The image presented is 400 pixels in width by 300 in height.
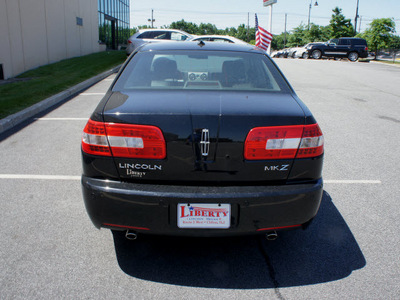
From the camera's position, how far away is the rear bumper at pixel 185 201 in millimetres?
2383

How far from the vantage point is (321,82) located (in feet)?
45.5

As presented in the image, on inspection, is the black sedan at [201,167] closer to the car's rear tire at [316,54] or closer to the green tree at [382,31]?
the car's rear tire at [316,54]

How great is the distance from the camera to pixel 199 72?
3775 millimetres

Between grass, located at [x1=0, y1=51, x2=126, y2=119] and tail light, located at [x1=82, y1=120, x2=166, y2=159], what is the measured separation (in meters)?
5.23

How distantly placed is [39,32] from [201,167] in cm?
1443

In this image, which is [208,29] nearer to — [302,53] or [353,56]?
[302,53]

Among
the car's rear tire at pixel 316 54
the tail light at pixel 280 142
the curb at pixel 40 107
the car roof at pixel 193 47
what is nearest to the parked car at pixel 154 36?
the curb at pixel 40 107

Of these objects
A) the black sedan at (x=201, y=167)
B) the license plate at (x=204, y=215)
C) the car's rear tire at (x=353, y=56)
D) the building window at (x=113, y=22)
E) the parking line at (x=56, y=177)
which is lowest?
the parking line at (x=56, y=177)

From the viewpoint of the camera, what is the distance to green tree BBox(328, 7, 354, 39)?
5081cm

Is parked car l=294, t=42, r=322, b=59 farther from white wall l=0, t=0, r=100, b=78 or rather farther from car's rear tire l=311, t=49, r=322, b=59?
white wall l=0, t=0, r=100, b=78

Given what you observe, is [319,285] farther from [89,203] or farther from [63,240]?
[63,240]

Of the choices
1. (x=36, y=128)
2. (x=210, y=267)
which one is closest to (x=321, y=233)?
(x=210, y=267)

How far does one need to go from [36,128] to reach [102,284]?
4884 mm

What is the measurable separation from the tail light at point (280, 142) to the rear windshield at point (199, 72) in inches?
27.6
